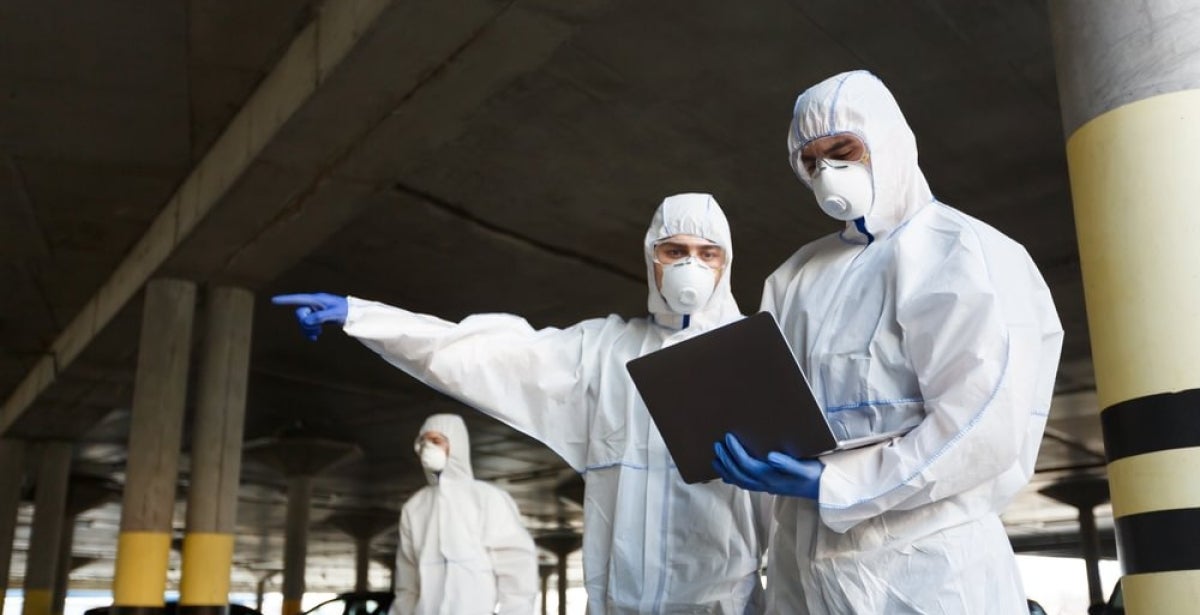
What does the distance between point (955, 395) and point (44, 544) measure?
60.9 ft

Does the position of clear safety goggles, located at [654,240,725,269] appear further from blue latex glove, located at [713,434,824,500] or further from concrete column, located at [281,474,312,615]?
concrete column, located at [281,474,312,615]

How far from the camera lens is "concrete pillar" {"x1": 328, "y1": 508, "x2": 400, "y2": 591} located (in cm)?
3209

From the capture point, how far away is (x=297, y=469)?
2069 cm

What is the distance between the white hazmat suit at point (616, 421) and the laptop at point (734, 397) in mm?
596

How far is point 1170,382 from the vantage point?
99.8 inches

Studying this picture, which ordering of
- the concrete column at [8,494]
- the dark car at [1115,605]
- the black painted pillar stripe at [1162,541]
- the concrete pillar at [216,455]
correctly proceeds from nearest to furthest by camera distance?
the black painted pillar stripe at [1162,541], the dark car at [1115,605], the concrete pillar at [216,455], the concrete column at [8,494]

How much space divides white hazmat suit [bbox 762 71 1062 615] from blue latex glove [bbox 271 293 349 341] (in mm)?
1231

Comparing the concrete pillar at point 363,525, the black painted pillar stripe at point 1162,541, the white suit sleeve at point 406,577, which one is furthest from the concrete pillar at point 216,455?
A: the concrete pillar at point 363,525

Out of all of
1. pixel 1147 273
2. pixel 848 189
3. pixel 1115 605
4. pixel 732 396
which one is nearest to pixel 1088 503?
pixel 1115 605

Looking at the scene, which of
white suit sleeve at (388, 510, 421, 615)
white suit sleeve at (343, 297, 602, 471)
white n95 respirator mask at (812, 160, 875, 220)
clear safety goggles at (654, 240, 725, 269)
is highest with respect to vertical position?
clear safety goggles at (654, 240, 725, 269)

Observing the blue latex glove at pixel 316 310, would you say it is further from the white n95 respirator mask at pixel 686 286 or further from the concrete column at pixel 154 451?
the concrete column at pixel 154 451

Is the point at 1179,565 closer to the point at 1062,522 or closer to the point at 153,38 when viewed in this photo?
the point at 153,38

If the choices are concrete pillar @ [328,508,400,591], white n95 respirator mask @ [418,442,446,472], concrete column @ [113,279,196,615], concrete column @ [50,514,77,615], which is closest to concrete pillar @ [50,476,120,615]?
concrete column @ [50,514,77,615]

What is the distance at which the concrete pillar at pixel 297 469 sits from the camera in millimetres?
20172
